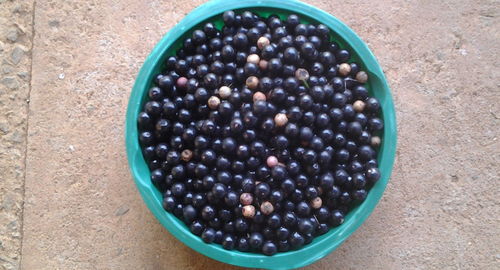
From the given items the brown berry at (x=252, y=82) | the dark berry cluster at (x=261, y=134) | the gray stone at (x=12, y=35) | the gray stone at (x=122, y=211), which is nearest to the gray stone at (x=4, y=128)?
the gray stone at (x=12, y=35)

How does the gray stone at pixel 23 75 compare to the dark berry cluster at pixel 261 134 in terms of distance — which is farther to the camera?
the gray stone at pixel 23 75

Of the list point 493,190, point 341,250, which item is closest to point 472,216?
point 493,190

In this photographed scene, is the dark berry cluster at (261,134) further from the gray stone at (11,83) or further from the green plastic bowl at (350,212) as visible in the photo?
the gray stone at (11,83)

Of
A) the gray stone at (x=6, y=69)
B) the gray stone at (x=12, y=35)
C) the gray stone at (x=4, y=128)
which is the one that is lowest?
the gray stone at (x=4, y=128)

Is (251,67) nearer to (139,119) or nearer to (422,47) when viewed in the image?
(139,119)

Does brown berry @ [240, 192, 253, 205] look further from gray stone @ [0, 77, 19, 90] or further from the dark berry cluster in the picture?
gray stone @ [0, 77, 19, 90]

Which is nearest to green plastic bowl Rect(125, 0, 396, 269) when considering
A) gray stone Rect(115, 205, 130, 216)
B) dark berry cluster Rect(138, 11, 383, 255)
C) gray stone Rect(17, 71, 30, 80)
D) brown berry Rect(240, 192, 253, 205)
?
dark berry cluster Rect(138, 11, 383, 255)
